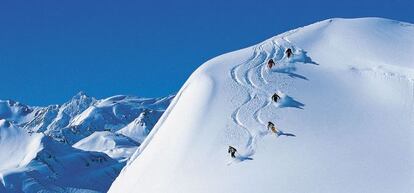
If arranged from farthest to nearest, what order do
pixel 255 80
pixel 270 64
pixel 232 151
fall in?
pixel 270 64 < pixel 255 80 < pixel 232 151

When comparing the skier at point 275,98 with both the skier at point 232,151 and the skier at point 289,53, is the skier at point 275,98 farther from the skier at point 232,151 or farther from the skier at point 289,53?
the skier at point 289,53

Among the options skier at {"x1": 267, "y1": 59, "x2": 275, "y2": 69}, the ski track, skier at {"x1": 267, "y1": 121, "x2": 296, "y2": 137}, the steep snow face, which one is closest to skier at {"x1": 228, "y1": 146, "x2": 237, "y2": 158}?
the steep snow face

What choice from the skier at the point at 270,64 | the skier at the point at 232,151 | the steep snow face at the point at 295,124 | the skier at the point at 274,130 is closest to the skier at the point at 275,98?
the steep snow face at the point at 295,124

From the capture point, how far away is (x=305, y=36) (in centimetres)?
5700

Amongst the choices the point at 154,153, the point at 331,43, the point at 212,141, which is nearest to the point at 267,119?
the point at 212,141

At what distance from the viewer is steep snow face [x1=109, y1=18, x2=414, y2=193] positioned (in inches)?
1305

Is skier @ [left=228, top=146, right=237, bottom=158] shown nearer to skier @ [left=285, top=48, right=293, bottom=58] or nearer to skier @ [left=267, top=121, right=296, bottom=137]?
skier @ [left=267, top=121, right=296, bottom=137]

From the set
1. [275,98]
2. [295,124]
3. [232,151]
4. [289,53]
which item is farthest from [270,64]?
[232,151]

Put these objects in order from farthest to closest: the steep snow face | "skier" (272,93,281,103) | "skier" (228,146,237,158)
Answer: "skier" (272,93,281,103)
"skier" (228,146,237,158)
the steep snow face

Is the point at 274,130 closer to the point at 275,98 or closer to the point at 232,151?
the point at 232,151

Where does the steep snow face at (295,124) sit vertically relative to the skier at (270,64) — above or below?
below

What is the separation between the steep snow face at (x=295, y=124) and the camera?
33156mm

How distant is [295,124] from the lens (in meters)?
39.1

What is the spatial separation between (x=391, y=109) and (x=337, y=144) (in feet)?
19.6
